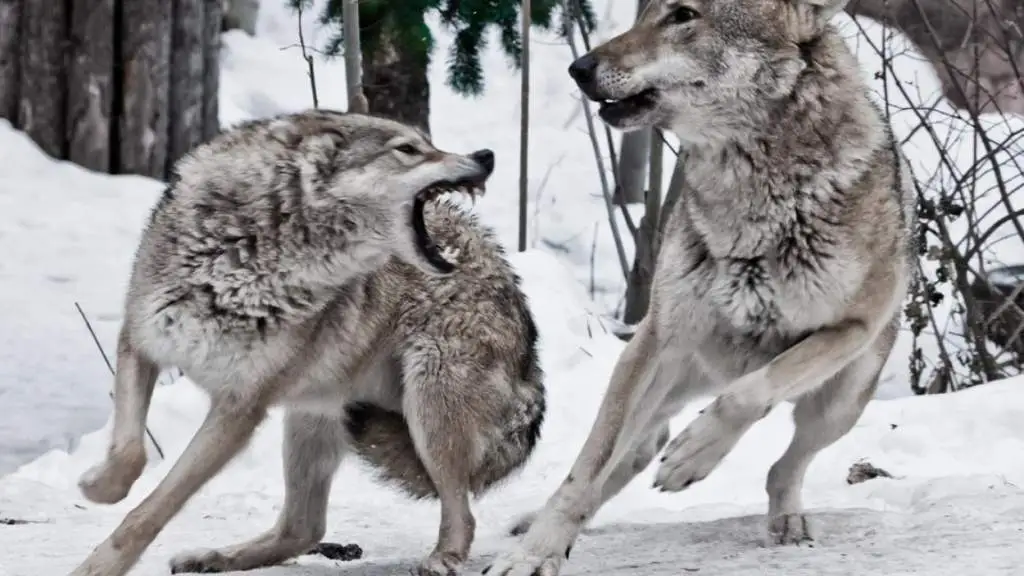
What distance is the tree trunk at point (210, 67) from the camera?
10797mm

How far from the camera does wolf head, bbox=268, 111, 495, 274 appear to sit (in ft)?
15.0

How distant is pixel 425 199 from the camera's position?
468cm

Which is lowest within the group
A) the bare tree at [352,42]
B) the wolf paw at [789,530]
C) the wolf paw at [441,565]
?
the wolf paw at [441,565]

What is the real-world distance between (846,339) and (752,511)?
1.62 metres

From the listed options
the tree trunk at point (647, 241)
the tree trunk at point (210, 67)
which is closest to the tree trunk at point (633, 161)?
the tree trunk at point (647, 241)

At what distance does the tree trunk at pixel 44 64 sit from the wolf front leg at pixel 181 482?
6.53 metres

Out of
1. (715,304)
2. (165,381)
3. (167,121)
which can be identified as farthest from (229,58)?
(715,304)

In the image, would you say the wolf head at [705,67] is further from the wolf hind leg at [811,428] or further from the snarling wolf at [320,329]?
the wolf hind leg at [811,428]

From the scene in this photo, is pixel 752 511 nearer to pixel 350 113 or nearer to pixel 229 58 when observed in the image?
pixel 350 113

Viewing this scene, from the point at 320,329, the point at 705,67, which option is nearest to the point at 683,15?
the point at 705,67

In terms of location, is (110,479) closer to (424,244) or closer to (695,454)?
(424,244)

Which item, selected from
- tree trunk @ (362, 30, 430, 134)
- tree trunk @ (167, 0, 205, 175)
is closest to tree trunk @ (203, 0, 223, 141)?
tree trunk @ (167, 0, 205, 175)

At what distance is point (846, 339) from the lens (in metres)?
4.40

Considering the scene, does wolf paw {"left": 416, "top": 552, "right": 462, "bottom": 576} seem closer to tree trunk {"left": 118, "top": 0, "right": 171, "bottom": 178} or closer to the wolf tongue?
the wolf tongue
